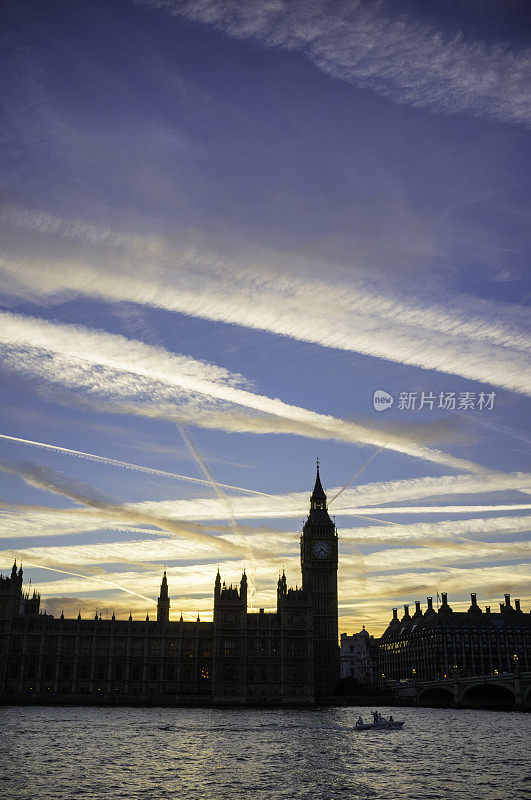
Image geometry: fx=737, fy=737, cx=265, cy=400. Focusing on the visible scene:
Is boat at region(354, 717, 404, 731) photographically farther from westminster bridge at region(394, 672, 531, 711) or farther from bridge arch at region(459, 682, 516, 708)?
bridge arch at region(459, 682, 516, 708)

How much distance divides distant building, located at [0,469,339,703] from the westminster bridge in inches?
979

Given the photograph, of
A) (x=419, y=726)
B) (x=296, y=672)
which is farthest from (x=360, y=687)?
(x=419, y=726)

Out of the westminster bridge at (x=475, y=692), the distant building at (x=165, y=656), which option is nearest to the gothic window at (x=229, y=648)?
the distant building at (x=165, y=656)

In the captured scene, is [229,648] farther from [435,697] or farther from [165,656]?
[435,697]

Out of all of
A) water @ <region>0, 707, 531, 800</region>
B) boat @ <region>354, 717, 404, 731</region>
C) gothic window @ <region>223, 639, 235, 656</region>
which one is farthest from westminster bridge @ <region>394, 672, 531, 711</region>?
gothic window @ <region>223, 639, 235, 656</region>

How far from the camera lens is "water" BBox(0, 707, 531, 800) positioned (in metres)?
54.6

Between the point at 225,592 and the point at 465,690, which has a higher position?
the point at 225,592

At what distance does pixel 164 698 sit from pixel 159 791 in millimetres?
132492

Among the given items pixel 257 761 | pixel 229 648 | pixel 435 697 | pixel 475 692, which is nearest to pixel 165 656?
pixel 229 648

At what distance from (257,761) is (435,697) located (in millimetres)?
137192

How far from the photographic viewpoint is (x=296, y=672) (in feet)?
610

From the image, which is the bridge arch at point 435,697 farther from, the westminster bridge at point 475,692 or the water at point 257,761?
the water at point 257,761

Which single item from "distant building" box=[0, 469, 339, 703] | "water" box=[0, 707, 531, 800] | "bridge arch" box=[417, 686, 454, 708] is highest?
"distant building" box=[0, 469, 339, 703]

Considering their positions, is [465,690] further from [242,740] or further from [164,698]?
[242,740]
